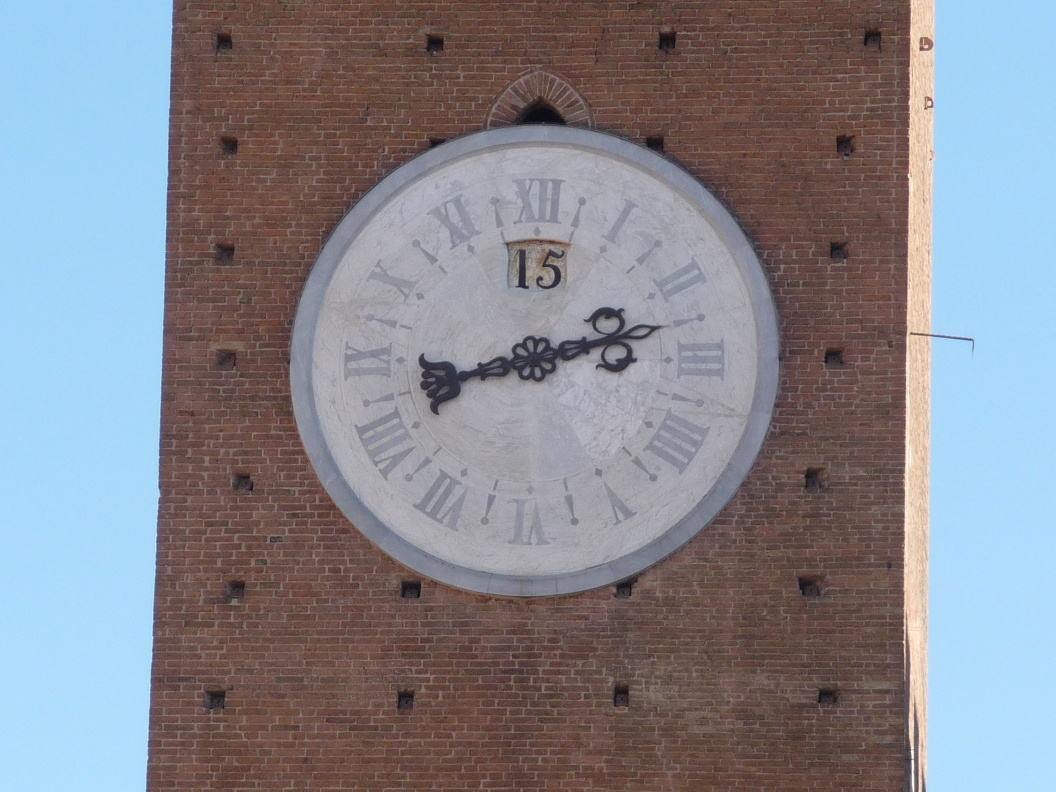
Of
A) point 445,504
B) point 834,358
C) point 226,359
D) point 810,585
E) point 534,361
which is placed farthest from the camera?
point 226,359

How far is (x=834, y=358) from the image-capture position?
28766 mm

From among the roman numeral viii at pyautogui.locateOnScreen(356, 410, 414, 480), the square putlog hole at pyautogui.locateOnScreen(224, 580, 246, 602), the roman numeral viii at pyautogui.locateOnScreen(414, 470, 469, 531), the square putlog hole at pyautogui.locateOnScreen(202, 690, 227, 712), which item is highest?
the roman numeral viii at pyautogui.locateOnScreen(356, 410, 414, 480)

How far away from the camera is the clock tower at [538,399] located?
28.1 metres

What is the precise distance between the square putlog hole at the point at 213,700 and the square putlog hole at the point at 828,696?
14.9 ft

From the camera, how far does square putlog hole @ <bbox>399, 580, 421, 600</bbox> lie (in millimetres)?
28422

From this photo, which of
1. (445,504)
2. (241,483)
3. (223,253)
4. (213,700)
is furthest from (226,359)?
(213,700)

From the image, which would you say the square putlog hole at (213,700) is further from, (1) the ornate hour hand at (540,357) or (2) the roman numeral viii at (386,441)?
(1) the ornate hour hand at (540,357)

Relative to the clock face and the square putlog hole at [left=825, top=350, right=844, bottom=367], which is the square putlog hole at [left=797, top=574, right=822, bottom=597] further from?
the square putlog hole at [left=825, top=350, right=844, bottom=367]

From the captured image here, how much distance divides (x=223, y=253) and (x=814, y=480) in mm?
5006

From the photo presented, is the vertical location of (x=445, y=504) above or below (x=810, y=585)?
above

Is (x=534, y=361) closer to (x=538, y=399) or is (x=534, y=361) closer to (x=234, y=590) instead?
(x=538, y=399)

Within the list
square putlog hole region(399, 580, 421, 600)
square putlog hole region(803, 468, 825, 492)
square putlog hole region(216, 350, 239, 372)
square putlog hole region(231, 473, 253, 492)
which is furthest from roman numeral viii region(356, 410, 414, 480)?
square putlog hole region(803, 468, 825, 492)

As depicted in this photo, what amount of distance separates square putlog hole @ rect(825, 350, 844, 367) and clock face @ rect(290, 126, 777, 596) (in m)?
0.45

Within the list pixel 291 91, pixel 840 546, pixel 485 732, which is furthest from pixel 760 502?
pixel 291 91
